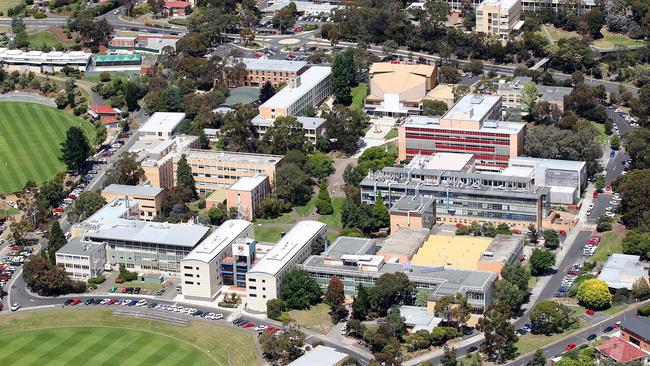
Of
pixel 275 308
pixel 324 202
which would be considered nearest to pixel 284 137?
pixel 324 202

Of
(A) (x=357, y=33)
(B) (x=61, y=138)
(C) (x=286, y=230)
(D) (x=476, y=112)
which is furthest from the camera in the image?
(A) (x=357, y=33)

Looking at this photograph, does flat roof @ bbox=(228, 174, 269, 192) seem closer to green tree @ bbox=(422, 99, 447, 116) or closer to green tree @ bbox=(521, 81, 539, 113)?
green tree @ bbox=(422, 99, 447, 116)

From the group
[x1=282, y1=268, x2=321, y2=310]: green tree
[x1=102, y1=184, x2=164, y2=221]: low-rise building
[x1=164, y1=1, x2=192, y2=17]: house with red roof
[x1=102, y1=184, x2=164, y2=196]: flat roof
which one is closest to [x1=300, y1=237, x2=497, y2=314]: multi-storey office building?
[x1=282, y1=268, x2=321, y2=310]: green tree

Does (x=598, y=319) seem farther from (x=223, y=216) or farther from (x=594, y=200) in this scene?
(x=223, y=216)

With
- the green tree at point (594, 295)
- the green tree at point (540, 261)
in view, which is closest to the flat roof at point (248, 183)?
the green tree at point (540, 261)

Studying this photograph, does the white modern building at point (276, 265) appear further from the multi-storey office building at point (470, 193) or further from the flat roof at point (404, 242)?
the multi-storey office building at point (470, 193)

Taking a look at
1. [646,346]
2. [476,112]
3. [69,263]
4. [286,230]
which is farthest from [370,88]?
[646,346]
